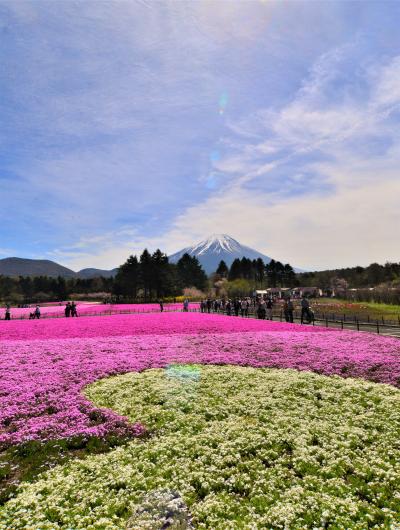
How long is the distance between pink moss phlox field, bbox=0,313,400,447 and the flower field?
9cm

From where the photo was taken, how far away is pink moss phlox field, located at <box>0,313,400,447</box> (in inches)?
509

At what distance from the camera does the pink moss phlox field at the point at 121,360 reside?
42.4ft

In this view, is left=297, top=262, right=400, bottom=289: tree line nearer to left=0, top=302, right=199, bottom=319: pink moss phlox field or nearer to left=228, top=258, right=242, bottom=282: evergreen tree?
left=228, top=258, right=242, bottom=282: evergreen tree

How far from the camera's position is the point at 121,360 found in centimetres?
2169

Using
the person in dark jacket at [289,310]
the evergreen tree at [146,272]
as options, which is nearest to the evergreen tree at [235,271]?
the evergreen tree at [146,272]

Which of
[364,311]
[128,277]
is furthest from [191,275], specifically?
[364,311]

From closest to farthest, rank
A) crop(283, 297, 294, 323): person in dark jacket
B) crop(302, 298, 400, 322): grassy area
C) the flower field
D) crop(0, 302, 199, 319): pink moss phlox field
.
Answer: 1. the flower field
2. crop(283, 297, 294, 323): person in dark jacket
3. crop(302, 298, 400, 322): grassy area
4. crop(0, 302, 199, 319): pink moss phlox field

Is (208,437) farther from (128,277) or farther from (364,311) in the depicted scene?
(128,277)

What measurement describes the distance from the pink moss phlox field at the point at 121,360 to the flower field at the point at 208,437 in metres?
0.09

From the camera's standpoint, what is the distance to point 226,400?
1466 centimetres

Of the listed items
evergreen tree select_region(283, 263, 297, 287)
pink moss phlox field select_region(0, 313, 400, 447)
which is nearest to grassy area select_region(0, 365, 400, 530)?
pink moss phlox field select_region(0, 313, 400, 447)

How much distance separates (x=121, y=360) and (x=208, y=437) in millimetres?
11457

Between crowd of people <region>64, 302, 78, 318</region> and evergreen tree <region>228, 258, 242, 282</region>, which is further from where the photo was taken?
evergreen tree <region>228, 258, 242, 282</region>

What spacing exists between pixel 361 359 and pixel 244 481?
513 inches
